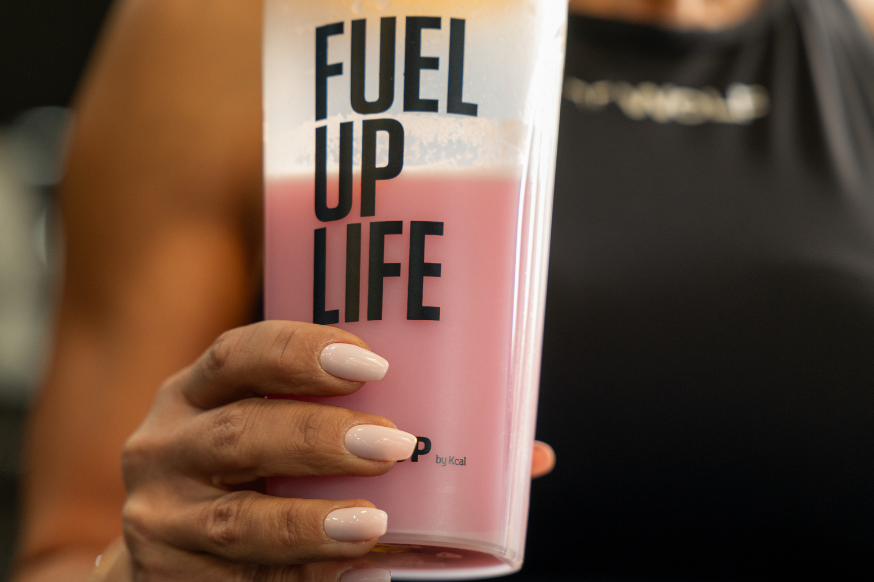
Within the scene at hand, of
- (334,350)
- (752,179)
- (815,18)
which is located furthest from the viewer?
(815,18)

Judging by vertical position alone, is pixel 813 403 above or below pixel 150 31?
below

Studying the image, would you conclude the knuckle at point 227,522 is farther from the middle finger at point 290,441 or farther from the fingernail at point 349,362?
the fingernail at point 349,362

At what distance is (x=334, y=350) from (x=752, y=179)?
102 centimetres

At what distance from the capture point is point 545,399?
4.00 feet

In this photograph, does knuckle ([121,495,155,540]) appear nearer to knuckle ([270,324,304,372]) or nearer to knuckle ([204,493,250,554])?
knuckle ([204,493,250,554])

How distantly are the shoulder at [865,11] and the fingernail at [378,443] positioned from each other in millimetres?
1617

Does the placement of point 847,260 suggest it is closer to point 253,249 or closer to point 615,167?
point 615,167

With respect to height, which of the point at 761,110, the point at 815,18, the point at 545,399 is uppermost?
the point at 815,18

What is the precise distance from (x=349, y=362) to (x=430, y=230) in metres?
0.11

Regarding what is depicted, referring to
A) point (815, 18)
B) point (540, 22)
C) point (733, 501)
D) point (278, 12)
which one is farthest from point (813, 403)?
point (278, 12)

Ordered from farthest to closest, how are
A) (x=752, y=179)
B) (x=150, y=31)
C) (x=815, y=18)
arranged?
(x=815, y=18) < (x=752, y=179) < (x=150, y=31)

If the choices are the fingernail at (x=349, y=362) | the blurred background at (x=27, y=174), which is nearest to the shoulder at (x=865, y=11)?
the fingernail at (x=349, y=362)

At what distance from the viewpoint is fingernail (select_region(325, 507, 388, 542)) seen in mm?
506

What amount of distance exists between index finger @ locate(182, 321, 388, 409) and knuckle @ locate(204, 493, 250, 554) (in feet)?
0.28
